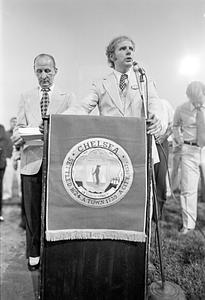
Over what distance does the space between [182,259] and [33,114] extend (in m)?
1.57

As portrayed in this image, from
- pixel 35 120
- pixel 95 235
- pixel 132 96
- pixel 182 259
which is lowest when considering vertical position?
pixel 182 259

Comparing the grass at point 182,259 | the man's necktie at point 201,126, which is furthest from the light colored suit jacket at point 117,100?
the man's necktie at point 201,126

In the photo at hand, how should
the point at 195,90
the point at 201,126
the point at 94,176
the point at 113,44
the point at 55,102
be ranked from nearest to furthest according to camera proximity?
the point at 94,176 → the point at 113,44 → the point at 55,102 → the point at 195,90 → the point at 201,126

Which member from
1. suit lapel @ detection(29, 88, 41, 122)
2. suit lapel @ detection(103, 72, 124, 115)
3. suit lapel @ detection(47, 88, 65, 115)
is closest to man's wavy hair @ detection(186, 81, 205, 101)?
suit lapel @ detection(103, 72, 124, 115)

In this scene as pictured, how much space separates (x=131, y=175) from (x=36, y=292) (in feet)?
3.63

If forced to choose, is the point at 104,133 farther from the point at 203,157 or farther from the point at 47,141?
the point at 203,157

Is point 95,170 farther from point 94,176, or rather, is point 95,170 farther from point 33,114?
point 33,114

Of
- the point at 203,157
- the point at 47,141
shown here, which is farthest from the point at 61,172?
the point at 203,157

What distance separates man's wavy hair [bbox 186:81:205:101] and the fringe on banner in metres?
1.54

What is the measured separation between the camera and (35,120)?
207 cm

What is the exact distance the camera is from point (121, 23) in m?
2.19

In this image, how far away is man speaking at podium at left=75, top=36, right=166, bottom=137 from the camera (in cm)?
172

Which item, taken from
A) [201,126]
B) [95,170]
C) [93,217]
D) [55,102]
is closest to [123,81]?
[55,102]

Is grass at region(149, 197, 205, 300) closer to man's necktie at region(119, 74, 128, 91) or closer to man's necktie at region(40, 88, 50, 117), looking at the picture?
man's necktie at region(119, 74, 128, 91)
